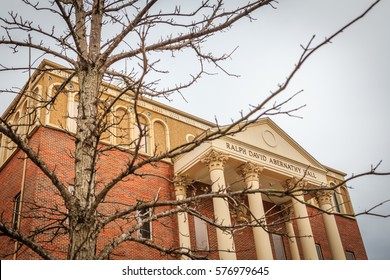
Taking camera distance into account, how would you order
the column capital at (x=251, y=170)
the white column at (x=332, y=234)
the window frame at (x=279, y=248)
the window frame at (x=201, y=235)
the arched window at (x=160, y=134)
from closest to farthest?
the column capital at (x=251, y=170) → the window frame at (x=201, y=235) → the white column at (x=332, y=234) → the arched window at (x=160, y=134) → the window frame at (x=279, y=248)

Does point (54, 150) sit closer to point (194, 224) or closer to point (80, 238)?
point (194, 224)

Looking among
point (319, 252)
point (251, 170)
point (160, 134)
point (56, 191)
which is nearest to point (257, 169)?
point (251, 170)

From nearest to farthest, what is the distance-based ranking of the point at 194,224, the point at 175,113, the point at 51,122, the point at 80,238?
the point at 80,238
the point at 51,122
the point at 194,224
the point at 175,113

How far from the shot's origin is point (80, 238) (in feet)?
14.8

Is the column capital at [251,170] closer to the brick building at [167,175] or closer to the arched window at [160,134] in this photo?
the brick building at [167,175]

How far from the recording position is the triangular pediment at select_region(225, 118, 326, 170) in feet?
59.3

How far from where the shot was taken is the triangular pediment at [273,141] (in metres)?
18.1

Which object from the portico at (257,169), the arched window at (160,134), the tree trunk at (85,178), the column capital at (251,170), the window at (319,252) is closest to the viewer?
the tree trunk at (85,178)

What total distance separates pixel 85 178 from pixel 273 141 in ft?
48.9

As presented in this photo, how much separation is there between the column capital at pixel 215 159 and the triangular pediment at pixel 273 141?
1.78 meters

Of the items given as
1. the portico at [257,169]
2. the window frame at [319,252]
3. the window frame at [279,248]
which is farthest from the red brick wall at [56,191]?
the window frame at [319,252]

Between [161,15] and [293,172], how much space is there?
1392cm

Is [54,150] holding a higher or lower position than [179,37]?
higher

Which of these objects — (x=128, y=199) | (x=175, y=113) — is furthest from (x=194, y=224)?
(x=175, y=113)
